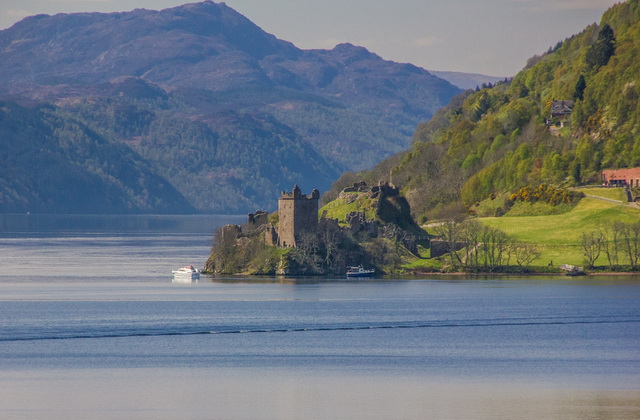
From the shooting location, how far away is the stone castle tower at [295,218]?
164 m

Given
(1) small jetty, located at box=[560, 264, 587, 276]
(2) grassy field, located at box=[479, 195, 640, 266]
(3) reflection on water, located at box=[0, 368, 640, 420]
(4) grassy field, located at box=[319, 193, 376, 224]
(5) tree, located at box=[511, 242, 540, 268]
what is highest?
(4) grassy field, located at box=[319, 193, 376, 224]

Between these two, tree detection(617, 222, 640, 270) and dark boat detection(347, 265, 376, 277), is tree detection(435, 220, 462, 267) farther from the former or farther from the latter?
tree detection(617, 222, 640, 270)

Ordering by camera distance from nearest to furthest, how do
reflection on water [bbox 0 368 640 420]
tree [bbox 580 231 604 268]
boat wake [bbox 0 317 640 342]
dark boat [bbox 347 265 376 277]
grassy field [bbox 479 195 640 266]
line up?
1. reflection on water [bbox 0 368 640 420]
2. boat wake [bbox 0 317 640 342]
3. dark boat [bbox 347 265 376 277]
4. tree [bbox 580 231 604 268]
5. grassy field [bbox 479 195 640 266]

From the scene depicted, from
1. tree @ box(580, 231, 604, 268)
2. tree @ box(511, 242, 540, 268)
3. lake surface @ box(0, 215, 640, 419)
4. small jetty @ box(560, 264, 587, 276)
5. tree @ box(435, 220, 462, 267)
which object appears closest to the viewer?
lake surface @ box(0, 215, 640, 419)

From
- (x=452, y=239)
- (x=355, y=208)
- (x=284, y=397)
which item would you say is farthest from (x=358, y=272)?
(x=284, y=397)

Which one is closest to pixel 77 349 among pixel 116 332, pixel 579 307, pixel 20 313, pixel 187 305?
pixel 116 332

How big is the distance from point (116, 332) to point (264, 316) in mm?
17252

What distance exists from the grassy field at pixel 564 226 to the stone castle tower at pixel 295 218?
30.8m

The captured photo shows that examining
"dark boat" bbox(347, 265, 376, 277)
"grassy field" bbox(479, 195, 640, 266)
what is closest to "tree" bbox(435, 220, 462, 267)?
"grassy field" bbox(479, 195, 640, 266)

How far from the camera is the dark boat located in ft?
543

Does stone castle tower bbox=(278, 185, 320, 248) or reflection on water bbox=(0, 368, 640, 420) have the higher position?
stone castle tower bbox=(278, 185, 320, 248)

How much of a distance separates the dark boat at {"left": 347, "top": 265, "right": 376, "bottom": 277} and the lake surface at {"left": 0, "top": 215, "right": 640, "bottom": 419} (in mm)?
9655

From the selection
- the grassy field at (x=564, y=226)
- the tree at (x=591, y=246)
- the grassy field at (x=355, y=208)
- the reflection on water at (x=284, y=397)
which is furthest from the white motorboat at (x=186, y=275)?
the reflection on water at (x=284, y=397)

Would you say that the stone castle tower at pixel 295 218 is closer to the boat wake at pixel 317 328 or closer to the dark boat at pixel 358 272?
the dark boat at pixel 358 272
